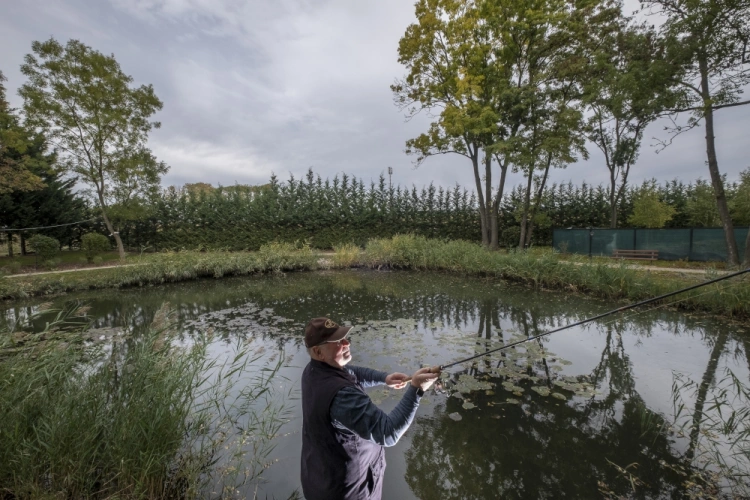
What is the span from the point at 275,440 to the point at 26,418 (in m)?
1.81

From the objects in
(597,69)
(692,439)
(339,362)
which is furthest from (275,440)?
(597,69)

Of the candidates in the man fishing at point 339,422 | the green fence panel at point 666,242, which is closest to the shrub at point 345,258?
the green fence panel at point 666,242

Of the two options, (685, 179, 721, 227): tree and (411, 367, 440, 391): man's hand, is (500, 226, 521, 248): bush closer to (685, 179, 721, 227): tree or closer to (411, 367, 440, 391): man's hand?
(685, 179, 721, 227): tree

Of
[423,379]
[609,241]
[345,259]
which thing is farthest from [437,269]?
[423,379]

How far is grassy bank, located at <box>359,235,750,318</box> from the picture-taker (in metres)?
6.38

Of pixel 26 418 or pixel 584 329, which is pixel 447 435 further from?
pixel 584 329

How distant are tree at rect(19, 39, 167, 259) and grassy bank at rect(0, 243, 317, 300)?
4698 mm

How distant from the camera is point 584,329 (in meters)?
6.25

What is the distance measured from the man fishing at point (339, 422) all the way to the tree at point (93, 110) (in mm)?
17397

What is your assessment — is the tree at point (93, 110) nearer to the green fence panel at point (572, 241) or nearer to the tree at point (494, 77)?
the tree at point (494, 77)

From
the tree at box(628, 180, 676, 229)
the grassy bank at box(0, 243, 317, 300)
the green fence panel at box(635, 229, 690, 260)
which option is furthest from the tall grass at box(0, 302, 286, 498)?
the tree at box(628, 180, 676, 229)

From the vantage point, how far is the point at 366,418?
54.1 inches

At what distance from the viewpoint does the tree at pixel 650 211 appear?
53.0ft

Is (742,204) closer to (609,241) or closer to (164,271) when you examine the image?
(609,241)
